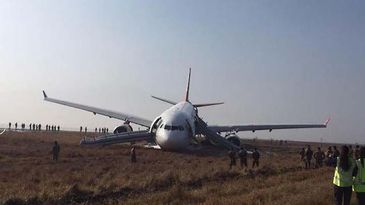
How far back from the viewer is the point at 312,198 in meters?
15.4

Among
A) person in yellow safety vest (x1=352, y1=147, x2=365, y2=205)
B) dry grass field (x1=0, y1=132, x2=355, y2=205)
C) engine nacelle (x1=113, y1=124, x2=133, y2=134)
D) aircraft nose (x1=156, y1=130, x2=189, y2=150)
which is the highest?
engine nacelle (x1=113, y1=124, x2=133, y2=134)

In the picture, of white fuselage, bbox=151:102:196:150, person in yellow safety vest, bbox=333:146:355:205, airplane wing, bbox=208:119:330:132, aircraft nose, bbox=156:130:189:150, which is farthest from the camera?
airplane wing, bbox=208:119:330:132

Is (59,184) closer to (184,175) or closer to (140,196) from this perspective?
(140,196)

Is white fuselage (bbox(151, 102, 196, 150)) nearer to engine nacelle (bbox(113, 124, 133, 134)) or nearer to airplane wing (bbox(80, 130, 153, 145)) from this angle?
airplane wing (bbox(80, 130, 153, 145))

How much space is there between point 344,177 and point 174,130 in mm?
31723

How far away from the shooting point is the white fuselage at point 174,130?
4406cm

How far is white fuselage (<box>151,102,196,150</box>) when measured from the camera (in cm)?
4406

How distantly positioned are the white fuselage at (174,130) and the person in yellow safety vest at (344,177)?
31183mm

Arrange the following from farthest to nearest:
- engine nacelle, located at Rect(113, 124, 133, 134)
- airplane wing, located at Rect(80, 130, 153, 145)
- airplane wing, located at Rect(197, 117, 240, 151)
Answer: engine nacelle, located at Rect(113, 124, 133, 134) → airplane wing, located at Rect(197, 117, 240, 151) → airplane wing, located at Rect(80, 130, 153, 145)

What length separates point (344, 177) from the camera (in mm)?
12812

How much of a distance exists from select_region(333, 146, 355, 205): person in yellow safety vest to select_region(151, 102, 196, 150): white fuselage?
3118cm

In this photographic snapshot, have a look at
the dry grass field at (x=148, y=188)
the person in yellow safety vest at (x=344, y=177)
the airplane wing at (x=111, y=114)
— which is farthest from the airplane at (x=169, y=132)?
the person in yellow safety vest at (x=344, y=177)

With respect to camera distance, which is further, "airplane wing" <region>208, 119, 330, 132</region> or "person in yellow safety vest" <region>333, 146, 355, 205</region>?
"airplane wing" <region>208, 119, 330, 132</region>

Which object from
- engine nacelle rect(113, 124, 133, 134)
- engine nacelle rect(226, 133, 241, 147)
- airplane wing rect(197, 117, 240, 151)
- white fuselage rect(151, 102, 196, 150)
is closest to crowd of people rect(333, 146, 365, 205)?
white fuselage rect(151, 102, 196, 150)
